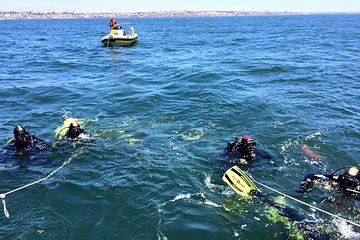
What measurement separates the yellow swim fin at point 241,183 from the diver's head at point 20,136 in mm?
6576

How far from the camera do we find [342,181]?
8.78m

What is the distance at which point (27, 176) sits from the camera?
10.3 m

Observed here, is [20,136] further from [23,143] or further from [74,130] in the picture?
[74,130]

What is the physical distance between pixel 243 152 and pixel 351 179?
124 inches

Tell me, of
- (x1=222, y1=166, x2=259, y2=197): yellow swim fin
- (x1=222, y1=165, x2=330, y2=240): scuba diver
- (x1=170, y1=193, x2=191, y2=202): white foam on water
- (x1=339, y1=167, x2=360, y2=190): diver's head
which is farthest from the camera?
(x1=170, y1=193, x2=191, y2=202): white foam on water

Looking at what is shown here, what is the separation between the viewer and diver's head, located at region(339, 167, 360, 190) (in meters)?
8.59

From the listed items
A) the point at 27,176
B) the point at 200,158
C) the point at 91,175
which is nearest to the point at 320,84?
the point at 200,158

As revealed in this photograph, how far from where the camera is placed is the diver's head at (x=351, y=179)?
28.2ft

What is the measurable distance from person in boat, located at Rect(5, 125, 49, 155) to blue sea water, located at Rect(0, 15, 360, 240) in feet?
0.96

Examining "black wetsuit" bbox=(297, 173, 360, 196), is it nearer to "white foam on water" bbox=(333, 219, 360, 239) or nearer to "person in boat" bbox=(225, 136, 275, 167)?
"white foam on water" bbox=(333, 219, 360, 239)

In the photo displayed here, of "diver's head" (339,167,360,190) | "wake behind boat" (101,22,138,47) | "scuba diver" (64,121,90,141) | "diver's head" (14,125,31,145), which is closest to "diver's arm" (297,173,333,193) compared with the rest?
"diver's head" (339,167,360,190)

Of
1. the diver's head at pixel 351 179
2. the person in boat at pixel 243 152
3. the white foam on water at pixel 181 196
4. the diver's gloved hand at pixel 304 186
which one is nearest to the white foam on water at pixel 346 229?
the diver's head at pixel 351 179

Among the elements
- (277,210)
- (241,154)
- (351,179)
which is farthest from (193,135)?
(351,179)

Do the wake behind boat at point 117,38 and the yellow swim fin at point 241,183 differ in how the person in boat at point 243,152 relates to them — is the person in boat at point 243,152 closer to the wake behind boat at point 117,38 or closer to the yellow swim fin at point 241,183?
the yellow swim fin at point 241,183
